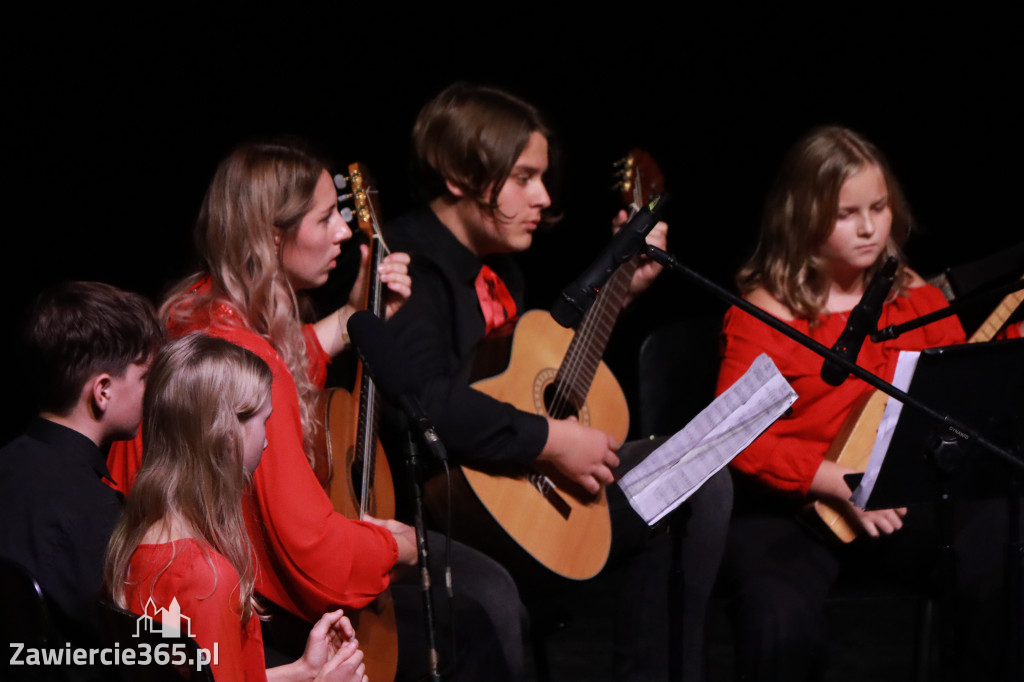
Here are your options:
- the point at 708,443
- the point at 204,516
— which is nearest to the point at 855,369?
the point at 708,443

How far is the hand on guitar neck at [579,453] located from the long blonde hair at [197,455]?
3.60ft

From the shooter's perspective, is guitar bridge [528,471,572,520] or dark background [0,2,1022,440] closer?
guitar bridge [528,471,572,520]

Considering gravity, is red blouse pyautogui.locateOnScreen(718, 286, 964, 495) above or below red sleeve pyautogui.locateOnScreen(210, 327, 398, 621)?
above

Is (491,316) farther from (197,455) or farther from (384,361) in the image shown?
(197,455)

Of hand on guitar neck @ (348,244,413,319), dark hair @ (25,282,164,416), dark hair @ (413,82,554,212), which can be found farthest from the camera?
dark hair @ (413,82,554,212)

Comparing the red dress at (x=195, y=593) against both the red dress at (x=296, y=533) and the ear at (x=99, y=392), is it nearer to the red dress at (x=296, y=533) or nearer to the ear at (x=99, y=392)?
the red dress at (x=296, y=533)

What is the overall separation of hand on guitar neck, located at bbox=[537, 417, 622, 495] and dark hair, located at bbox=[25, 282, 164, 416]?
42.7 inches

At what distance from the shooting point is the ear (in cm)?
236

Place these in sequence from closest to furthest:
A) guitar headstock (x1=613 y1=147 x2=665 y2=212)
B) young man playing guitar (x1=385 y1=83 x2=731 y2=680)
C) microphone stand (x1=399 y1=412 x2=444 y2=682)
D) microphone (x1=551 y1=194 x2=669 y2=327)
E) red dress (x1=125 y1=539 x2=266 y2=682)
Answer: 1. red dress (x1=125 y1=539 x2=266 y2=682)
2. microphone stand (x1=399 y1=412 x2=444 y2=682)
3. microphone (x1=551 y1=194 x2=669 y2=327)
4. young man playing guitar (x1=385 y1=83 x2=731 y2=680)
5. guitar headstock (x1=613 y1=147 x2=665 y2=212)

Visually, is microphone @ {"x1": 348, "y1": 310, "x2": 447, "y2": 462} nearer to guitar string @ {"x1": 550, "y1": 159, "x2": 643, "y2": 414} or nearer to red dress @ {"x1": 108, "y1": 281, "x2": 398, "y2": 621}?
red dress @ {"x1": 108, "y1": 281, "x2": 398, "y2": 621}

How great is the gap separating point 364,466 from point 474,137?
1118mm

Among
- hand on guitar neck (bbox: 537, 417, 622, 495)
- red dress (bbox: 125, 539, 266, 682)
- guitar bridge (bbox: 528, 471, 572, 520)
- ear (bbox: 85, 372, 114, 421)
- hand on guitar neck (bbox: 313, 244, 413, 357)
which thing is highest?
hand on guitar neck (bbox: 313, 244, 413, 357)

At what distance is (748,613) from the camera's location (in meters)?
2.92

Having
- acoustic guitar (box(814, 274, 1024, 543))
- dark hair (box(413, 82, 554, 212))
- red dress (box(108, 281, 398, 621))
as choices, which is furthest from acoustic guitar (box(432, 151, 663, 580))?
acoustic guitar (box(814, 274, 1024, 543))
